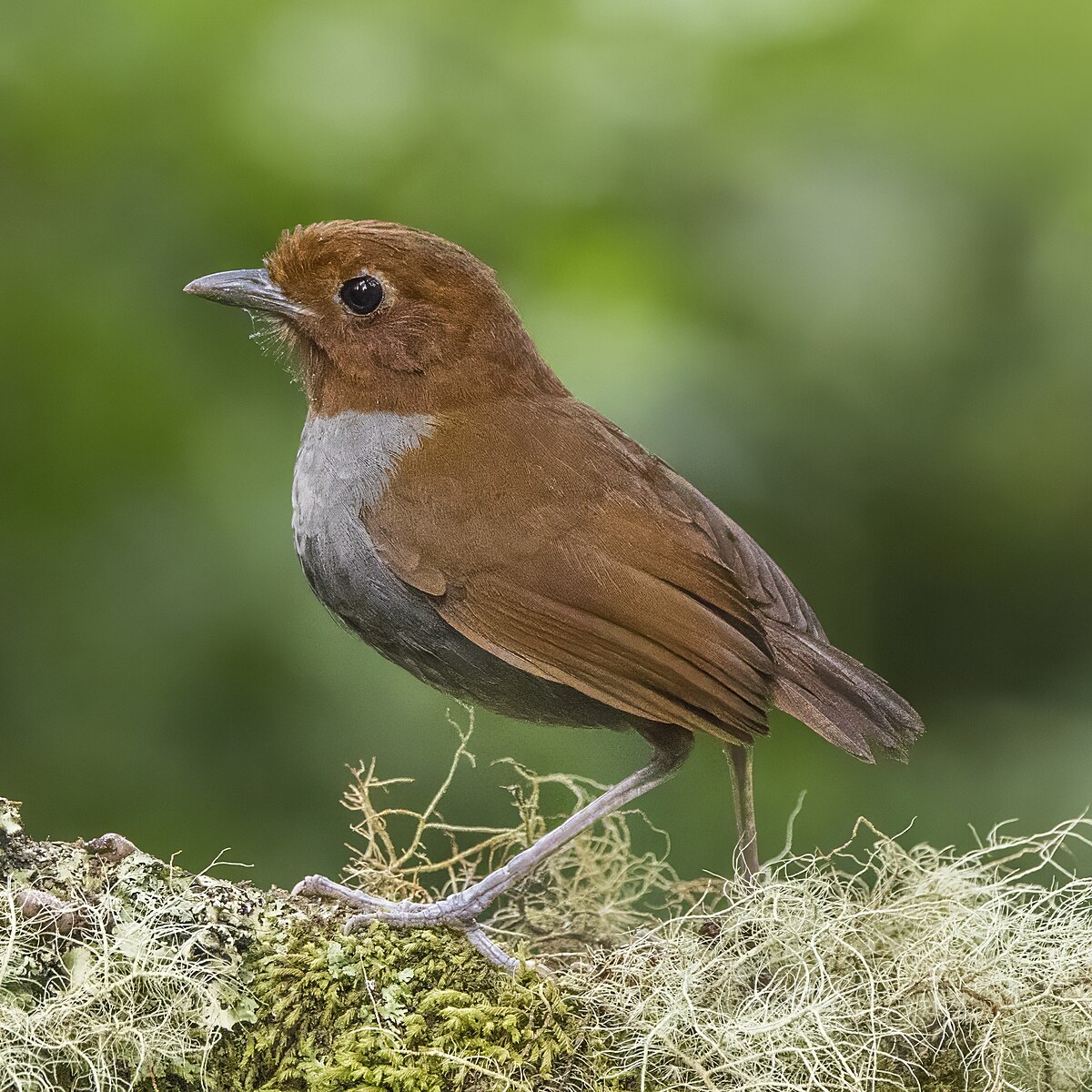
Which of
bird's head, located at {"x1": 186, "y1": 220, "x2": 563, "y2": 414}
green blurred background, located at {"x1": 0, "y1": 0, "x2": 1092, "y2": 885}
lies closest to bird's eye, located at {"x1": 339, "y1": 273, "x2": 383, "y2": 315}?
bird's head, located at {"x1": 186, "y1": 220, "x2": 563, "y2": 414}

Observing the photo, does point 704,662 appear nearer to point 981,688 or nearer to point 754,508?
point 754,508

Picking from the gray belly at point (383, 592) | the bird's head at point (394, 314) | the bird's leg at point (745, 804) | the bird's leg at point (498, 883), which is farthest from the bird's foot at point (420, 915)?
the bird's head at point (394, 314)

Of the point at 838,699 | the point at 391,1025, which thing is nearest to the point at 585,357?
the point at 838,699

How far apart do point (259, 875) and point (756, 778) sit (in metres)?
1.24

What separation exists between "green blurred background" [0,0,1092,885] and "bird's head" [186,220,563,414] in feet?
2.58

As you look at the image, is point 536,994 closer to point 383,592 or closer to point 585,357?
point 383,592

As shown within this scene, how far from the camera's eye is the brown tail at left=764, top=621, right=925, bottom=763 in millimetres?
2582

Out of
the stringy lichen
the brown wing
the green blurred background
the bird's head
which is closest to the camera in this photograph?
the stringy lichen

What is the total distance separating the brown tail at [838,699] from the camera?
2.58 metres

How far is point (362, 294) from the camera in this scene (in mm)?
2898

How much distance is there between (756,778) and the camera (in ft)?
12.1

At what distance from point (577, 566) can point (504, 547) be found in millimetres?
141

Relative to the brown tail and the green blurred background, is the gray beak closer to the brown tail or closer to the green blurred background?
the green blurred background

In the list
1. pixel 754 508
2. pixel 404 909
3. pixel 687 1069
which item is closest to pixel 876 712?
pixel 687 1069
